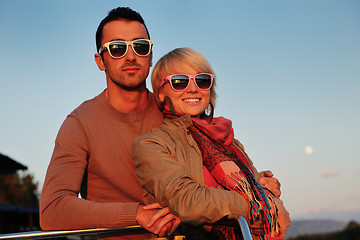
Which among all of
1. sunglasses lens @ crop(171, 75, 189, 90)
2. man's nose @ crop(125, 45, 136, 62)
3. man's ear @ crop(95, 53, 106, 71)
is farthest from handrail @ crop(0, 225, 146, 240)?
man's ear @ crop(95, 53, 106, 71)


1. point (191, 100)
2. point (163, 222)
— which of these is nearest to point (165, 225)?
point (163, 222)

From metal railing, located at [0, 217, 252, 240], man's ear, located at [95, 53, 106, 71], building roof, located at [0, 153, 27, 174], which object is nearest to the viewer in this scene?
metal railing, located at [0, 217, 252, 240]

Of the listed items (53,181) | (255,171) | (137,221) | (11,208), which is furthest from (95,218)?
(11,208)

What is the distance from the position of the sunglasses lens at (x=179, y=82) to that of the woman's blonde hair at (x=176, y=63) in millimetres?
115

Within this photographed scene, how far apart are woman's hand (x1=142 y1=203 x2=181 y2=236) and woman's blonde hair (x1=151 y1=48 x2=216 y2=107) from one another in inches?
40.2

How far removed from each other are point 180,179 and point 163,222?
A: 0.96ft

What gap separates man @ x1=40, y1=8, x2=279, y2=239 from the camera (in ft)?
9.85

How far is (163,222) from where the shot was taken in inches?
92.7

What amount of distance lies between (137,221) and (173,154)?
1.57 ft

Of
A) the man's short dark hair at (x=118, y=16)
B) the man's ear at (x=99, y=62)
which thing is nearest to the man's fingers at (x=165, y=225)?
the man's ear at (x=99, y=62)

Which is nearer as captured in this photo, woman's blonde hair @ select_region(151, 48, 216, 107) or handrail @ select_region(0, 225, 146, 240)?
handrail @ select_region(0, 225, 146, 240)

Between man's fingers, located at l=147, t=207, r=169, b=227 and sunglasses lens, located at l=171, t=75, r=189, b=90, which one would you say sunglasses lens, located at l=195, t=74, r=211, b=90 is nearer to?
sunglasses lens, located at l=171, t=75, r=189, b=90

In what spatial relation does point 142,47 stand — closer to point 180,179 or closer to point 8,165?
point 180,179

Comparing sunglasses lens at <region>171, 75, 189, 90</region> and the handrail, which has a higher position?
sunglasses lens at <region>171, 75, 189, 90</region>
